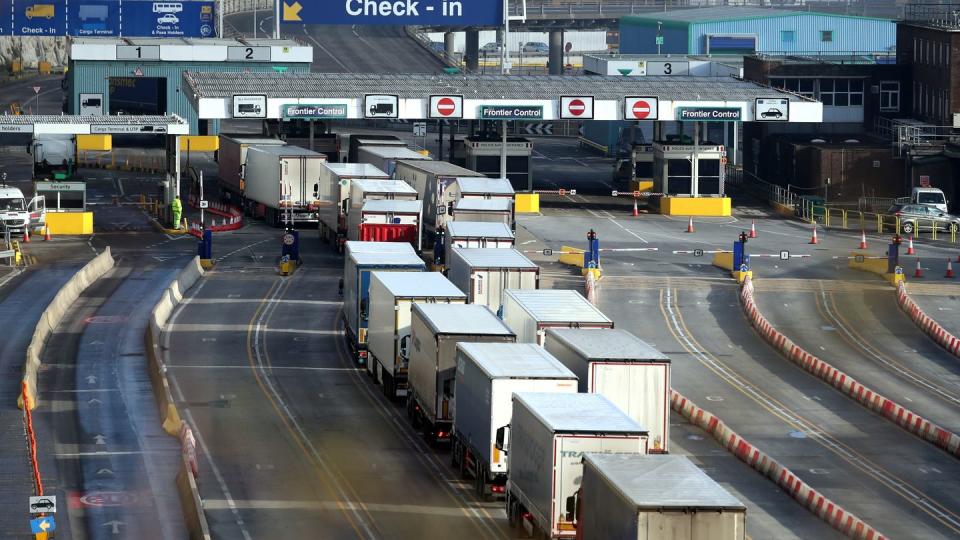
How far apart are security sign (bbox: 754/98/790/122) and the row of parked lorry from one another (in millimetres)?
39156

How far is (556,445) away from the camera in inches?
1268

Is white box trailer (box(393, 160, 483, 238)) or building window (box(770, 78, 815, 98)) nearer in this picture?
white box trailer (box(393, 160, 483, 238))

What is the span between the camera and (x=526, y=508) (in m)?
34.5

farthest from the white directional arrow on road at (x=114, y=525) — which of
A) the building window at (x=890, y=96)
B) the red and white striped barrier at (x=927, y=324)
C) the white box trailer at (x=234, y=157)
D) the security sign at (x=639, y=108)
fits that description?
the building window at (x=890, y=96)

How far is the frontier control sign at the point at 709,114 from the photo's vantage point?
9119cm

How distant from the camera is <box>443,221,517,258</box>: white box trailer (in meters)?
60.0

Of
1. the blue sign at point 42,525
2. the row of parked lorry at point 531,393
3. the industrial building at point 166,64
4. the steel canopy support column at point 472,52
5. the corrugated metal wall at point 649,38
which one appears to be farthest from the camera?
the steel canopy support column at point 472,52

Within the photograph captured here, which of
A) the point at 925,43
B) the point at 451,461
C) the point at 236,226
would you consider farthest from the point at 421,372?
the point at 925,43

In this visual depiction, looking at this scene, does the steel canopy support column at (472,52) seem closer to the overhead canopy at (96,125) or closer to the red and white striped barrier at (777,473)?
the overhead canopy at (96,125)

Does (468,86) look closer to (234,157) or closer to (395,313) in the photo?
(234,157)

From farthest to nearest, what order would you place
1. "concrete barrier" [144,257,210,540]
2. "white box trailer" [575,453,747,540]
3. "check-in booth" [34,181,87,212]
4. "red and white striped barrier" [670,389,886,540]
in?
"check-in booth" [34,181,87,212] < "red and white striped barrier" [670,389,886,540] < "concrete barrier" [144,257,210,540] < "white box trailer" [575,453,747,540]

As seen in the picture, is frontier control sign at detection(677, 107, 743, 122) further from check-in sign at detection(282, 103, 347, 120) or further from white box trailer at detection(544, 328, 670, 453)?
white box trailer at detection(544, 328, 670, 453)

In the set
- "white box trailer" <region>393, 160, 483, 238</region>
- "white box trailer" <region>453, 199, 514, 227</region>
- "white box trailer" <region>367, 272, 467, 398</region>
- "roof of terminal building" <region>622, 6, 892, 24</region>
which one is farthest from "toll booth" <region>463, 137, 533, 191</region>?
"white box trailer" <region>367, 272, 467, 398</region>

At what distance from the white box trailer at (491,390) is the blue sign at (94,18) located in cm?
8521
